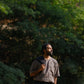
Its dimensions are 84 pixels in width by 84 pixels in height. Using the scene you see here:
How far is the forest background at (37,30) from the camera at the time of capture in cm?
1379

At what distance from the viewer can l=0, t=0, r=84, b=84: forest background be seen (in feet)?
45.2

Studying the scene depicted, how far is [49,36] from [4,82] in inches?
151

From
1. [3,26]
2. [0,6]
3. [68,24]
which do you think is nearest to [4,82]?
[0,6]

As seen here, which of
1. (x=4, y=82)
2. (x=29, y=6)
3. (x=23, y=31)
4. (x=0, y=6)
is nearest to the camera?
(x=0, y=6)

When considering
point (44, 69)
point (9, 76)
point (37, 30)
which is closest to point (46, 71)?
A: point (44, 69)

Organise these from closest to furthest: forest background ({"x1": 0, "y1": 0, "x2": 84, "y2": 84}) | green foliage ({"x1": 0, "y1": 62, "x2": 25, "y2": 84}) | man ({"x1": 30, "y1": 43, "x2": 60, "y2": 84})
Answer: man ({"x1": 30, "y1": 43, "x2": 60, "y2": 84}), green foliage ({"x1": 0, "y1": 62, "x2": 25, "y2": 84}), forest background ({"x1": 0, "y1": 0, "x2": 84, "y2": 84})

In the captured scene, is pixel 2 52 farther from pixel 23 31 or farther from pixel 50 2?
pixel 50 2

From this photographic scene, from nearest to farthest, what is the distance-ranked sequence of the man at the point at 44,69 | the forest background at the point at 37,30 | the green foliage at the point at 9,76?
the man at the point at 44,69 < the green foliage at the point at 9,76 < the forest background at the point at 37,30

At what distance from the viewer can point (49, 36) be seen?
14.0 metres

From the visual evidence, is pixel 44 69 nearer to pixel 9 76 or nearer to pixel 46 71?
pixel 46 71

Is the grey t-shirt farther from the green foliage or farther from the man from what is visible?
the green foliage

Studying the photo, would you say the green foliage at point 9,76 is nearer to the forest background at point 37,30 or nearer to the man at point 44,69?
the forest background at point 37,30

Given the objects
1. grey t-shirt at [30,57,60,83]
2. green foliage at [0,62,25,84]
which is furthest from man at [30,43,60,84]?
green foliage at [0,62,25,84]

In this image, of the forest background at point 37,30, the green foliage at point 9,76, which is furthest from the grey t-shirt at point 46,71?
the forest background at point 37,30
